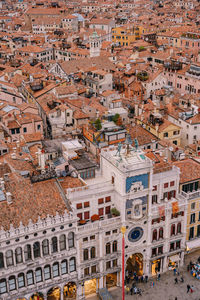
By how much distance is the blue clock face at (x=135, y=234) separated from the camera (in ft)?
186

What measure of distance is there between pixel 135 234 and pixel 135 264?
672 centimetres

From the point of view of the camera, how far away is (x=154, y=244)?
5900 cm

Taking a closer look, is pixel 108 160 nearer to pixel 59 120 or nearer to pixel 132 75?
pixel 59 120

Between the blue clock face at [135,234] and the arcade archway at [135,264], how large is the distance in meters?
3.68

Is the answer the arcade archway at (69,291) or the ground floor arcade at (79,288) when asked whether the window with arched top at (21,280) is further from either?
the arcade archway at (69,291)

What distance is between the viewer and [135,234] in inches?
2255

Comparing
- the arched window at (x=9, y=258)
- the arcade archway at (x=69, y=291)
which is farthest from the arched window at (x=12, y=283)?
the arcade archway at (x=69, y=291)

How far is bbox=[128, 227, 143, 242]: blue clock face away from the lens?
5680 cm

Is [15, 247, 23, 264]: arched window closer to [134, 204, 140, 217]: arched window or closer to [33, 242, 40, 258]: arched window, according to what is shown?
[33, 242, 40, 258]: arched window

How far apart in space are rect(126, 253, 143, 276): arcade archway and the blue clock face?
368 cm

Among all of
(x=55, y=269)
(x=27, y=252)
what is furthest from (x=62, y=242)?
(x=27, y=252)

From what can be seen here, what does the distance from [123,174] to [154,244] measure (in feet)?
43.4

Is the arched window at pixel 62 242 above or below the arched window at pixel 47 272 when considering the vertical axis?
above

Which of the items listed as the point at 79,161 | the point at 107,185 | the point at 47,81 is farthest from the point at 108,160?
the point at 47,81
